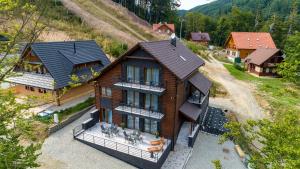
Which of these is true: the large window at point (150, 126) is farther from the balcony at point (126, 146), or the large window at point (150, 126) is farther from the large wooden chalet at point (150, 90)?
the balcony at point (126, 146)

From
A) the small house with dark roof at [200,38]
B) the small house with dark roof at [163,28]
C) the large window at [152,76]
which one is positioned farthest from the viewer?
the small house with dark roof at [200,38]

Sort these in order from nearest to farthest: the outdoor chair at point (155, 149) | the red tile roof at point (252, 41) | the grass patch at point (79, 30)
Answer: the outdoor chair at point (155, 149)
the grass patch at point (79, 30)
the red tile roof at point (252, 41)

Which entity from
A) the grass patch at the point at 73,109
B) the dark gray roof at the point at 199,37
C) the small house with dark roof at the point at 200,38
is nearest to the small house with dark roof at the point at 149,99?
the grass patch at the point at 73,109

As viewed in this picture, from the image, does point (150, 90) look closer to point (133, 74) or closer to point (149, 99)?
point (149, 99)

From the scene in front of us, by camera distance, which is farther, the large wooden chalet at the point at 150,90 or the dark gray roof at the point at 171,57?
the large wooden chalet at the point at 150,90

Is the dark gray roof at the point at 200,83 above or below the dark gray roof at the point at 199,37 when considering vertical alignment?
below

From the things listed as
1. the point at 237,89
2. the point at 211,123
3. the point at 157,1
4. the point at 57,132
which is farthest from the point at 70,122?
the point at 157,1

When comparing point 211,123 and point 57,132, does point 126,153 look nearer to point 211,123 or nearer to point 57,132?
point 57,132

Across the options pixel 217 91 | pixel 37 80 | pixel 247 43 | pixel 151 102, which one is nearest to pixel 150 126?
pixel 151 102
